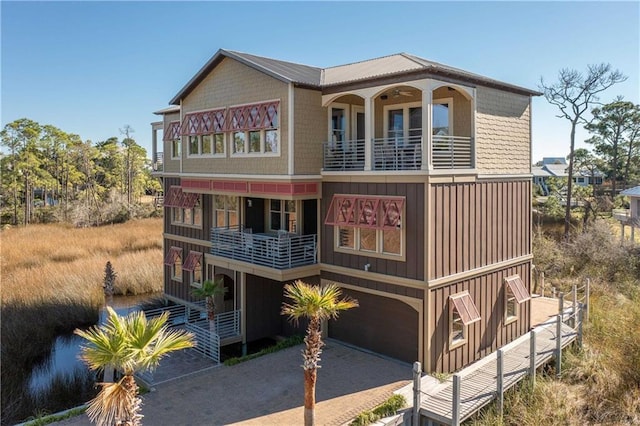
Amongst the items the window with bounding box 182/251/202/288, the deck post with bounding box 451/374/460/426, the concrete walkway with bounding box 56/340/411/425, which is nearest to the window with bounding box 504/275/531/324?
the concrete walkway with bounding box 56/340/411/425

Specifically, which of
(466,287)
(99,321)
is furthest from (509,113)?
(99,321)

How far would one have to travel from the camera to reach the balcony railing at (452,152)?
535 inches

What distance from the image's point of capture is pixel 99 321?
70.8 ft

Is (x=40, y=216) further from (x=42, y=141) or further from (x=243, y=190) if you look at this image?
(x=243, y=190)

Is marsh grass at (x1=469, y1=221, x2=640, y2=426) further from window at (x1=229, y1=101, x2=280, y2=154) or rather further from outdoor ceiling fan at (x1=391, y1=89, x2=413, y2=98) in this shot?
window at (x1=229, y1=101, x2=280, y2=154)

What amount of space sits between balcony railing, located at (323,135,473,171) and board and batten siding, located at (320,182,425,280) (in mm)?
641

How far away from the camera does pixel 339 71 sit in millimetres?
17547

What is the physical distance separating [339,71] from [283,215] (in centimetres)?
556

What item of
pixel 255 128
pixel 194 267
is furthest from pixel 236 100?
pixel 194 267

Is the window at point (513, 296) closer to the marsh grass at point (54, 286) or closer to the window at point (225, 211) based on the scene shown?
the window at point (225, 211)

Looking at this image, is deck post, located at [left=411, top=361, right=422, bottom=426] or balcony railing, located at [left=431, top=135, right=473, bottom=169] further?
balcony railing, located at [left=431, top=135, right=473, bottom=169]

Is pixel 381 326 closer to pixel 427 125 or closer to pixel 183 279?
pixel 427 125

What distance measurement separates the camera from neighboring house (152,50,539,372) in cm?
1348

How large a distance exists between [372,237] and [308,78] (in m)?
5.61
